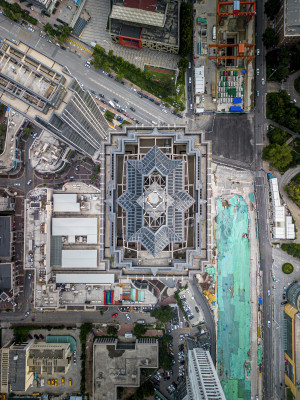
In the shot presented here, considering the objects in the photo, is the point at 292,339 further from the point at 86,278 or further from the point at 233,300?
the point at 86,278

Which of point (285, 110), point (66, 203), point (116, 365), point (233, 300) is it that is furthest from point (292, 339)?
point (66, 203)

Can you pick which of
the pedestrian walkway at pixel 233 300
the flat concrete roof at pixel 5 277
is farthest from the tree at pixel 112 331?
the flat concrete roof at pixel 5 277

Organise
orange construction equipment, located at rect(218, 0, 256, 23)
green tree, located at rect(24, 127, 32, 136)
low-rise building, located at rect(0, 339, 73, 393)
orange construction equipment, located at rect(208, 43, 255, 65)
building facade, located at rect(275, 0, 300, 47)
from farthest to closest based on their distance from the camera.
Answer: green tree, located at rect(24, 127, 32, 136)
orange construction equipment, located at rect(208, 43, 255, 65)
low-rise building, located at rect(0, 339, 73, 393)
orange construction equipment, located at rect(218, 0, 256, 23)
building facade, located at rect(275, 0, 300, 47)

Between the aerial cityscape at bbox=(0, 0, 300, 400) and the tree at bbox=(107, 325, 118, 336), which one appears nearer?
the aerial cityscape at bbox=(0, 0, 300, 400)

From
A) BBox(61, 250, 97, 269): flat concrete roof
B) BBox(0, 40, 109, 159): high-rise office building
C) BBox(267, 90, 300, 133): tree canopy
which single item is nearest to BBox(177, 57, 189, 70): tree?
BBox(267, 90, 300, 133): tree canopy

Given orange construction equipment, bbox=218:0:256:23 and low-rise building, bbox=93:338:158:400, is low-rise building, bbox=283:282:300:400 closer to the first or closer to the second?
low-rise building, bbox=93:338:158:400

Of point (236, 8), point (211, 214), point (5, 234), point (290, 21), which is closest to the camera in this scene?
point (290, 21)
